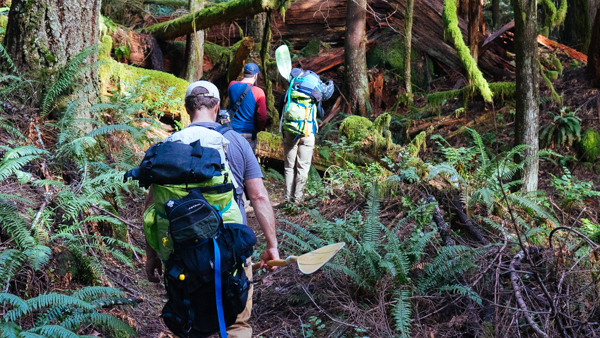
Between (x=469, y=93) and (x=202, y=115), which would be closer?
(x=202, y=115)

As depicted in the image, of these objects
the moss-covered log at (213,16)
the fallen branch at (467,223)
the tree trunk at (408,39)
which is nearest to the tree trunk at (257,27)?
the moss-covered log at (213,16)

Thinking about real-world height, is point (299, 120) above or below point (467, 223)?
above

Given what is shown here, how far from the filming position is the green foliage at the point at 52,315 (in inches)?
114

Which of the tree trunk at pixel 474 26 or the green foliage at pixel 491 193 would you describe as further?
the tree trunk at pixel 474 26

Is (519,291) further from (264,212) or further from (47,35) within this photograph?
(47,35)

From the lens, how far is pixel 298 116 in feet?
24.0

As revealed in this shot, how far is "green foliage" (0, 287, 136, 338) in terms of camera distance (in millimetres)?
2904

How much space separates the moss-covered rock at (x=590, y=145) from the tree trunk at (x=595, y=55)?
1.83 meters

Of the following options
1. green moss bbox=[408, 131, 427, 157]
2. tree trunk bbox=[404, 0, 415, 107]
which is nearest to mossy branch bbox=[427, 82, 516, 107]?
green moss bbox=[408, 131, 427, 157]

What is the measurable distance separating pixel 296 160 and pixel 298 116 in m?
0.91

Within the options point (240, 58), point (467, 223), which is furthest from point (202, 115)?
point (240, 58)

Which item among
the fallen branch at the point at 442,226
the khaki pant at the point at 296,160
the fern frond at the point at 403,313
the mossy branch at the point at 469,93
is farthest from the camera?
the mossy branch at the point at 469,93

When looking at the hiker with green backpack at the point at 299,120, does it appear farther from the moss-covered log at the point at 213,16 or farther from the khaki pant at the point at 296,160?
the moss-covered log at the point at 213,16

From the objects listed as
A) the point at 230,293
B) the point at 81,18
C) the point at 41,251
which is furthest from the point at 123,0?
the point at 230,293
